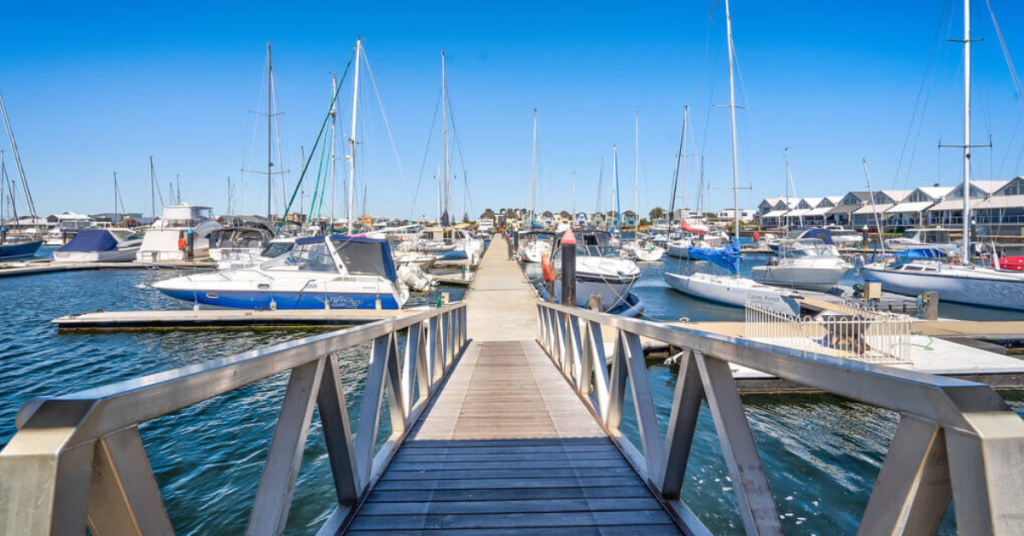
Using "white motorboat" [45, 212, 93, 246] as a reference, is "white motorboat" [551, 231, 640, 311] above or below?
below

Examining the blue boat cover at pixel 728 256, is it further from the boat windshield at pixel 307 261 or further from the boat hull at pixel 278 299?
the boat windshield at pixel 307 261

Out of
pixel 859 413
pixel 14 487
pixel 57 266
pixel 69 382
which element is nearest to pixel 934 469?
pixel 14 487

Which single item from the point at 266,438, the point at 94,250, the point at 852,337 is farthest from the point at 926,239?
the point at 94,250

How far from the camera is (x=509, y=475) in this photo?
3.25 m

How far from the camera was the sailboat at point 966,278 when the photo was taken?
1898cm

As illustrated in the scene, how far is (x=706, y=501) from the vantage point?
5.62 meters

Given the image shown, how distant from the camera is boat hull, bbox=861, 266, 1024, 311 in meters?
19.0

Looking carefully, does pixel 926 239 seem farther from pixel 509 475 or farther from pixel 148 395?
pixel 148 395

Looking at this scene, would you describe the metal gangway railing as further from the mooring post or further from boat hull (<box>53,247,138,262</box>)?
boat hull (<box>53,247,138,262</box>)

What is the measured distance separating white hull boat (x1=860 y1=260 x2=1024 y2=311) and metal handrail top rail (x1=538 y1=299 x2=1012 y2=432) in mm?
24668

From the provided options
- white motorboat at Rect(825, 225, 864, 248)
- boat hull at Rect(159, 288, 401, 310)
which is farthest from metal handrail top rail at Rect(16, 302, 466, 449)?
white motorboat at Rect(825, 225, 864, 248)

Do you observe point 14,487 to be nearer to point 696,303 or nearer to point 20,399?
point 20,399

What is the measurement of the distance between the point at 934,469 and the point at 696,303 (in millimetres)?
Result: 22385

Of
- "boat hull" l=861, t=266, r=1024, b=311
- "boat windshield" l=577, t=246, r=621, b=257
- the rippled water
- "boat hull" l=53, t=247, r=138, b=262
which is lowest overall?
the rippled water
